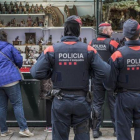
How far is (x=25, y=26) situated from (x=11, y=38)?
53 cm

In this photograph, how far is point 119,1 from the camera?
7578mm

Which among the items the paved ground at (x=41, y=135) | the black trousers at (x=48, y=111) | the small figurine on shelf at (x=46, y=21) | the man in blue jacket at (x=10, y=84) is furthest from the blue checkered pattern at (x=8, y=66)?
the small figurine on shelf at (x=46, y=21)

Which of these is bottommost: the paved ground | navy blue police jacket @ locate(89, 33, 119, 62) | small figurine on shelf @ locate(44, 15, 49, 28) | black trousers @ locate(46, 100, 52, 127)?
the paved ground

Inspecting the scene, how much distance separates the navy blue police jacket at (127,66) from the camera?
Answer: 13.6 ft

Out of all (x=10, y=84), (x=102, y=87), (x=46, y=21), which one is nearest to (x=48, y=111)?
(x=10, y=84)

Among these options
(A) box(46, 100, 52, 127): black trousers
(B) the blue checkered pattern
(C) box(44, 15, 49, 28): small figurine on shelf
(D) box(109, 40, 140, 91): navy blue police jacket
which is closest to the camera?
(D) box(109, 40, 140, 91): navy blue police jacket

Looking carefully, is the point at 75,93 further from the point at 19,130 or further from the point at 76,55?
the point at 19,130

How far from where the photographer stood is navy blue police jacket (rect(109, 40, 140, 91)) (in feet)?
13.6

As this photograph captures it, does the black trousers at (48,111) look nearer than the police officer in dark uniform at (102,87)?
No

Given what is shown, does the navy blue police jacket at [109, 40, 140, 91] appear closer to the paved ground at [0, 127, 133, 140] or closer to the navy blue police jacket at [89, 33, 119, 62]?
the navy blue police jacket at [89, 33, 119, 62]

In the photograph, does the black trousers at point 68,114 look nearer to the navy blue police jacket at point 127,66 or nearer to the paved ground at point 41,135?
the navy blue police jacket at point 127,66

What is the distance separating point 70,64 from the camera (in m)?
3.90

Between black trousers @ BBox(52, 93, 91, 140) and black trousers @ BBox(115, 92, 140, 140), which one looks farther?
black trousers @ BBox(115, 92, 140, 140)

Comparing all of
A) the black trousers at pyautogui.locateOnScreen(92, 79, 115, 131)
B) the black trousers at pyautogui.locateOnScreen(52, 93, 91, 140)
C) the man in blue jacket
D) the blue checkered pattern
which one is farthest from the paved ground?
the black trousers at pyautogui.locateOnScreen(52, 93, 91, 140)
